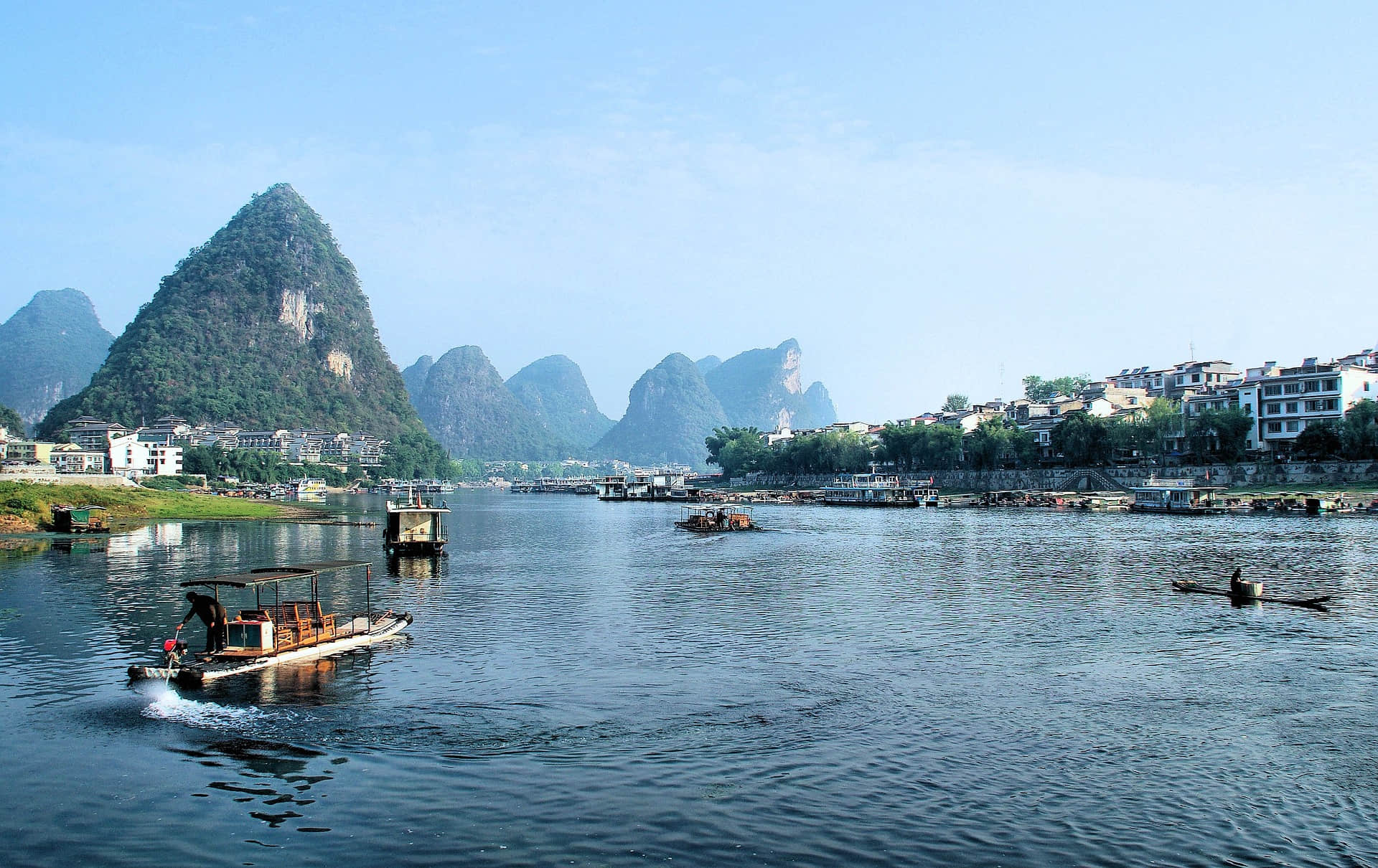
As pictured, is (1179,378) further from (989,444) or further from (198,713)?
(198,713)

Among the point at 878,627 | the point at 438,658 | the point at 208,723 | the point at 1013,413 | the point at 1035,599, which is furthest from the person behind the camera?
the point at 1013,413

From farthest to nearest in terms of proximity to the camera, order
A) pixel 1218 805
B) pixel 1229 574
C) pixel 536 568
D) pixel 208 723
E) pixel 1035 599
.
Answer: pixel 536 568
pixel 1229 574
pixel 1035 599
pixel 208 723
pixel 1218 805

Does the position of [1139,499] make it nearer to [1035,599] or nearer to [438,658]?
[1035,599]

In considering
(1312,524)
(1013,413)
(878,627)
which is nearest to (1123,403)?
(1013,413)

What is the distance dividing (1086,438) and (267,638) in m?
120

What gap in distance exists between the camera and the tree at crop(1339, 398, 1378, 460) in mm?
99125

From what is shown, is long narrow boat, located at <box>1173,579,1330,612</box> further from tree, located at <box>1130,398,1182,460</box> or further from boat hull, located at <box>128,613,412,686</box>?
tree, located at <box>1130,398,1182,460</box>

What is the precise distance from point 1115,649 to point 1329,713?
7.56 m

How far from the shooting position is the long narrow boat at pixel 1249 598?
36062 mm

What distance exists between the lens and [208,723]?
2100 cm

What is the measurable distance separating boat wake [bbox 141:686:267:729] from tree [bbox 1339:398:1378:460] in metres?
111

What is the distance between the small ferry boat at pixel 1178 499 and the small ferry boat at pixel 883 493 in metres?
30.1

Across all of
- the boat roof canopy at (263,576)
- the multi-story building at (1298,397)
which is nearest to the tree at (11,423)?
the boat roof canopy at (263,576)

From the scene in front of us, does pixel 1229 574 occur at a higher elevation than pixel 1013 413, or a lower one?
lower
